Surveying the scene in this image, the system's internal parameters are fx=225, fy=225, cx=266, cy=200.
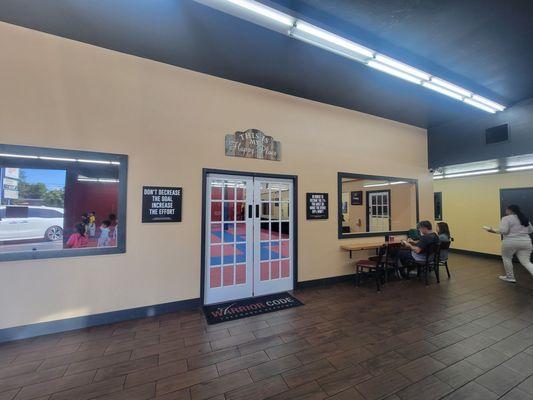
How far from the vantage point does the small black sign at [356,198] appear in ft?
25.9

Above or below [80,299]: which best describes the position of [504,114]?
above

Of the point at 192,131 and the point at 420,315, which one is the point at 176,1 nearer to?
the point at 192,131

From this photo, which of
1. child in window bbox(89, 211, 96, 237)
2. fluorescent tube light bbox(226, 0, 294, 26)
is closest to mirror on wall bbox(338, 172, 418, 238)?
fluorescent tube light bbox(226, 0, 294, 26)

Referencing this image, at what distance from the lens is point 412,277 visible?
4.84m

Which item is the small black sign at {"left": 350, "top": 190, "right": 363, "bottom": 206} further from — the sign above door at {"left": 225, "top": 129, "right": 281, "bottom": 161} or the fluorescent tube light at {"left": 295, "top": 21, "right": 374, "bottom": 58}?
the fluorescent tube light at {"left": 295, "top": 21, "right": 374, "bottom": 58}

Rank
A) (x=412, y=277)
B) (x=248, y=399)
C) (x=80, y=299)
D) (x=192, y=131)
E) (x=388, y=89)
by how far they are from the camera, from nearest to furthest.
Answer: (x=248, y=399), (x=80, y=299), (x=192, y=131), (x=388, y=89), (x=412, y=277)

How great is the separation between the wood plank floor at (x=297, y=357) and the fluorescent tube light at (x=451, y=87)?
11.0 ft

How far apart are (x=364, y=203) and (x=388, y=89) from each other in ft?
15.1

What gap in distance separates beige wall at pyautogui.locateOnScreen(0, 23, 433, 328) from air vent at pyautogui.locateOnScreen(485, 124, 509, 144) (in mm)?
3623

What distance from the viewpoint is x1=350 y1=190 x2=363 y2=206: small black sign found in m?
7.89

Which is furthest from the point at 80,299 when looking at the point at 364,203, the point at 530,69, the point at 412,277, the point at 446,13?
the point at 364,203

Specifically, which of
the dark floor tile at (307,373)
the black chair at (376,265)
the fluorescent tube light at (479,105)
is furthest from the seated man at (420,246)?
the dark floor tile at (307,373)

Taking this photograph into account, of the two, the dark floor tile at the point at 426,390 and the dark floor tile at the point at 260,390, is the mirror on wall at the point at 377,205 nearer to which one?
the dark floor tile at the point at 426,390

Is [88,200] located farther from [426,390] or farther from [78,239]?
[426,390]
